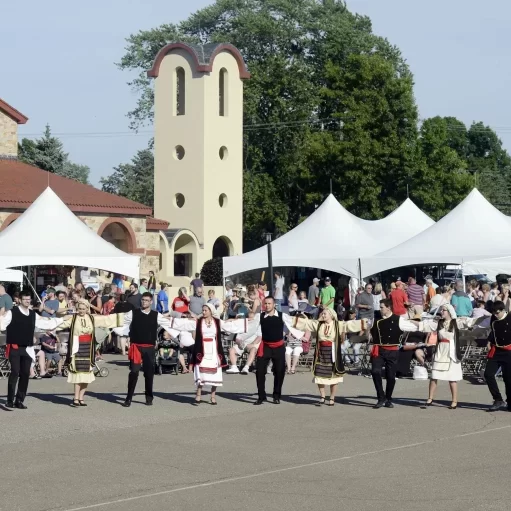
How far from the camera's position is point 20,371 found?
1680 centimetres

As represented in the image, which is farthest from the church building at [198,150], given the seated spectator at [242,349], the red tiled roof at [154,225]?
the seated spectator at [242,349]

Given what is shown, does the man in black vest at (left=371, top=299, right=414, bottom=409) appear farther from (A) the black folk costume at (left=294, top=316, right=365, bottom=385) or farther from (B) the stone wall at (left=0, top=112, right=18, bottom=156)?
(B) the stone wall at (left=0, top=112, right=18, bottom=156)

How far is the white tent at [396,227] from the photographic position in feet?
110

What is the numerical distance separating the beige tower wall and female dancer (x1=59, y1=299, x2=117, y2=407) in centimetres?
3667

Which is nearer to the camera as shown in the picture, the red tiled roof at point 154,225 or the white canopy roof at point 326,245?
the white canopy roof at point 326,245

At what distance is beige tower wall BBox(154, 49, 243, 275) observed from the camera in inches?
2159

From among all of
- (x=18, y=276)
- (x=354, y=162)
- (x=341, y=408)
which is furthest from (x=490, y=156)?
(x=341, y=408)

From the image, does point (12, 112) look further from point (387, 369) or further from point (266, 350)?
point (387, 369)

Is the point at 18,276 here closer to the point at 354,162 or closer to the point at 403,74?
the point at 354,162

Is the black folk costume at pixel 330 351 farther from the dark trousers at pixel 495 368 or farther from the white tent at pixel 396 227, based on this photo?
the white tent at pixel 396 227

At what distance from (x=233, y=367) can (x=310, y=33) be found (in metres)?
46.5

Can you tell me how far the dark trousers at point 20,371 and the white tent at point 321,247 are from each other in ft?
Result: 46.6

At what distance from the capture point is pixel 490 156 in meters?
124

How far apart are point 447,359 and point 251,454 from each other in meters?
5.20
